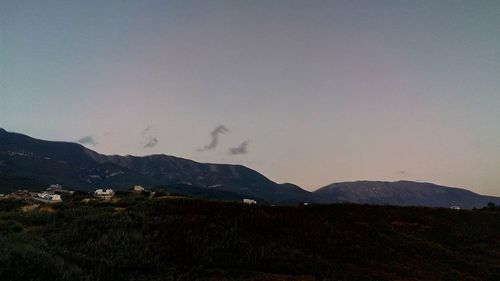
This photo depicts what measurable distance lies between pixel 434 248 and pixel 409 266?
636 centimetres

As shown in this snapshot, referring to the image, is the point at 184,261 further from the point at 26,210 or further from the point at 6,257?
the point at 26,210

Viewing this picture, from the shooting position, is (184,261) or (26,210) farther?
(26,210)

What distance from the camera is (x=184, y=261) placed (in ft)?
75.7

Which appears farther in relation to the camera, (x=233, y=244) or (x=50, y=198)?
(x=50, y=198)

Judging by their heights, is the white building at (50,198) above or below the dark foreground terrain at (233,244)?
above

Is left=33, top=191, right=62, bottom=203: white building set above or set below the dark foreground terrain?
above

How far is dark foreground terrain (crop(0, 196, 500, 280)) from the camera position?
20625 mm

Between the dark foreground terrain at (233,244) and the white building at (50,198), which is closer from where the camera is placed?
the dark foreground terrain at (233,244)

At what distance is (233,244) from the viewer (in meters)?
26.8

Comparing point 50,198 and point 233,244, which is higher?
point 50,198

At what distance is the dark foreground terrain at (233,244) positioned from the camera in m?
20.6

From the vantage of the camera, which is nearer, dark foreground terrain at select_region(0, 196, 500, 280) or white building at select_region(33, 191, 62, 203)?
dark foreground terrain at select_region(0, 196, 500, 280)

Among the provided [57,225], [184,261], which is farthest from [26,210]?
[184,261]

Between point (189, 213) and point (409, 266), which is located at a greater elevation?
point (189, 213)
